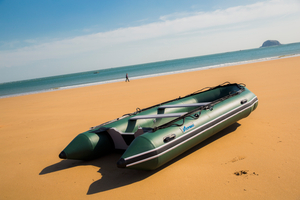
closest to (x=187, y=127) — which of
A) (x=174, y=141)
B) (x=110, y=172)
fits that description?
(x=174, y=141)

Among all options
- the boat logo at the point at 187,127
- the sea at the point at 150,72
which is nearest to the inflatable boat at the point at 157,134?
the boat logo at the point at 187,127

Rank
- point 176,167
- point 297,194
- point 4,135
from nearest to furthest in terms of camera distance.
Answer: point 297,194 → point 176,167 → point 4,135

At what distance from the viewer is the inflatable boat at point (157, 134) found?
2891 millimetres

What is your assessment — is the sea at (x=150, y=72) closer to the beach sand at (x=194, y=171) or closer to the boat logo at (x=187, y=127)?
the beach sand at (x=194, y=171)

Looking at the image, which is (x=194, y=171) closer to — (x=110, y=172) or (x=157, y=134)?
(x=157, y=134)

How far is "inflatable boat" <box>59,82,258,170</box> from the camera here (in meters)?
2.89

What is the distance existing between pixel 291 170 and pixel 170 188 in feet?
5.84

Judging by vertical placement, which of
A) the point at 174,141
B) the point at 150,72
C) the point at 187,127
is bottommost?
the point at 174,141

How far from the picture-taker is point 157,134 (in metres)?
3.10

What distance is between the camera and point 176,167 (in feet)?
10.8

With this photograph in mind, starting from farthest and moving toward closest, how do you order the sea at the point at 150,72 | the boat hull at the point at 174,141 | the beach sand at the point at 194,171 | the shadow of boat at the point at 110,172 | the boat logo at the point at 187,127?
1. the sea at the point at 150,72
2. the boat logo at the point at 187,127
3. the shadow of boat at the point at 110,172
4. the boat hull at the point at 174,141
5. the beach sand at the point at 194,171

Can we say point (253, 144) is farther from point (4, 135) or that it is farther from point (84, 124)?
point (4, 135)

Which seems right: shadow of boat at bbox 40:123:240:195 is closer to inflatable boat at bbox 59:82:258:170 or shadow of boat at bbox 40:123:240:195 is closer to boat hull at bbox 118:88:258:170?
inflatable boat at bbox 59:82:258:170

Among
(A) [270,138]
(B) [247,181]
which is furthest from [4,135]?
(A) [270,138]
